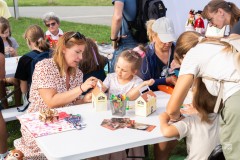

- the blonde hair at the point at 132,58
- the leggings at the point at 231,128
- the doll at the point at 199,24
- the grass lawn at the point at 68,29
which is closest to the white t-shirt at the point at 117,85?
the blonde hair at the point at 132,58

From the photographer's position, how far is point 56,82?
283 cm

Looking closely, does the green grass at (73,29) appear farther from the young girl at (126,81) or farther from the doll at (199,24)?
the young girl at (126,81)

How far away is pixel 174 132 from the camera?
2340mm

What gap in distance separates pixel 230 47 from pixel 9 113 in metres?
2.26

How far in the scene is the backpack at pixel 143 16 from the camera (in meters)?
4.28

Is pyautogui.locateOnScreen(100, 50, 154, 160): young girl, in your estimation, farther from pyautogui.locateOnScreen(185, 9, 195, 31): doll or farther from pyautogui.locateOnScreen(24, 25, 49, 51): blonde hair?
pyautogui.locateOnScreen(185, 9, 195, 31): doll

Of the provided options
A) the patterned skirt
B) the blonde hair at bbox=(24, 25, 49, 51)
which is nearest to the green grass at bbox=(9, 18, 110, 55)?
the blonde hair at bbox=(24, 25, 49, 51)

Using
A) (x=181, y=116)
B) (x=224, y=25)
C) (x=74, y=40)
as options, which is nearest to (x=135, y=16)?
(x=224, y=25)

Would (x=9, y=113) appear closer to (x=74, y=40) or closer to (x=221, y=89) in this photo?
(x=74, y=40)

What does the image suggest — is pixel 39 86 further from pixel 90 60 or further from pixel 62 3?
pixel 62 3

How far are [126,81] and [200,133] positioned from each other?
2.98 ft

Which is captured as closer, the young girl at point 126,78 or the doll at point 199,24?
the young girl at point 126,78

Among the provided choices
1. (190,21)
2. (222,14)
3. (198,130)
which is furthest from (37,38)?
(190,21)

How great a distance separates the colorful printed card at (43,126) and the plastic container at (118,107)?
33 cm
